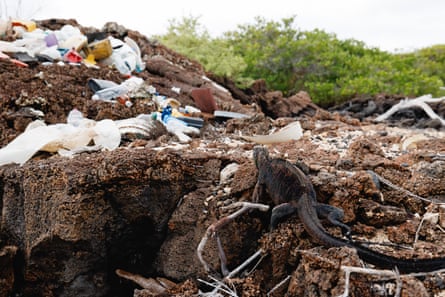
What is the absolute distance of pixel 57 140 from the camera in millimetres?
4148

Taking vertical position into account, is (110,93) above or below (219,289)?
above

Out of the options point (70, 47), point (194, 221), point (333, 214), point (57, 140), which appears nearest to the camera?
point (333, 214)

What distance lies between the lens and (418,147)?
12.9 ft

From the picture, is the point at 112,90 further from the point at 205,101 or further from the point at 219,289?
the point at 219,289

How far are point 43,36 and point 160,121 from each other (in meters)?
3.41

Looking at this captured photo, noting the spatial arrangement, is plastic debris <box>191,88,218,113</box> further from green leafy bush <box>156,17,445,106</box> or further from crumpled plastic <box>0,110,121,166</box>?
green leafy bush <box>156,17,445,106</box>

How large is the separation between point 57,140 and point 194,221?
5.58 feet

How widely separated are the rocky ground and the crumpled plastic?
0.12m

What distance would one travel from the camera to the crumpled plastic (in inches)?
155

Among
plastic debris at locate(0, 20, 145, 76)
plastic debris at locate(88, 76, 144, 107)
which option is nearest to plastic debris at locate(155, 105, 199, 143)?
plastic debris at locate(88, 76, 144, 107)

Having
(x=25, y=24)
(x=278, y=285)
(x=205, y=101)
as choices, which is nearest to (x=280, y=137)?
(x=278, y=285)

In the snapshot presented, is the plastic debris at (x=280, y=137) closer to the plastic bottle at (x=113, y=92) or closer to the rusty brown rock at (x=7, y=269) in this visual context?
the rusty brown rock at (x=7, y=269)

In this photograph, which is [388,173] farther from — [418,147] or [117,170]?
[117,170]

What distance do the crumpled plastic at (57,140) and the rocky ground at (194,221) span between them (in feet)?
0.39
